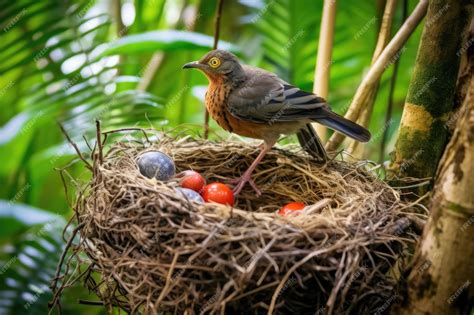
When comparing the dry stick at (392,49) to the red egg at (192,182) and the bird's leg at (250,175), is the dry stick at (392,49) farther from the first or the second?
the red egg at (192,182)

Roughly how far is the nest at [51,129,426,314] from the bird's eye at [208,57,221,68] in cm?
90

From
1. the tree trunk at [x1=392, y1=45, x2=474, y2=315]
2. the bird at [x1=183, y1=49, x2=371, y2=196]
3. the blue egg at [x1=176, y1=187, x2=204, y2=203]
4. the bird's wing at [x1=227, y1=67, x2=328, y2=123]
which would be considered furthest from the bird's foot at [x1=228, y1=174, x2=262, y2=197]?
the tree trunk at [x1=392, y1=45, x2=474, y2=315]

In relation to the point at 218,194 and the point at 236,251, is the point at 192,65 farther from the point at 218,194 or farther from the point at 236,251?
the point at 236,251

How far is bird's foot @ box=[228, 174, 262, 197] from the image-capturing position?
3.04m

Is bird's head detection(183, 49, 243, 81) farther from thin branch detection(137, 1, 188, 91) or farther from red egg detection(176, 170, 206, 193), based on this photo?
thin branch detection(137, 1, 188, 91)

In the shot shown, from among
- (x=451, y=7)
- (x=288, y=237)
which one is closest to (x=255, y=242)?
(x=288, y=237)

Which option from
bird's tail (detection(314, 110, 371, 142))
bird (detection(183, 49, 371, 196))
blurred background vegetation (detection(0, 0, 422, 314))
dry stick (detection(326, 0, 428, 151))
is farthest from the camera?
blurred background vegetation (detection(0, 0, 422, 314))

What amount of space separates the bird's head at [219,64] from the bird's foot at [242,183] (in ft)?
1.74

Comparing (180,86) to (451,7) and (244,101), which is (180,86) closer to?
(244,101)

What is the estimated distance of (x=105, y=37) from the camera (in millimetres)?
4211

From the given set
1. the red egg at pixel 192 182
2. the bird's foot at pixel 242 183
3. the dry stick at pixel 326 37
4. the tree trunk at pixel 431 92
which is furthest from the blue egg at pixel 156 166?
the tree trunk at pixel 431 92

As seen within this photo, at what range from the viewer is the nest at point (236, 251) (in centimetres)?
202

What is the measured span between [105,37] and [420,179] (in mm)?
2395

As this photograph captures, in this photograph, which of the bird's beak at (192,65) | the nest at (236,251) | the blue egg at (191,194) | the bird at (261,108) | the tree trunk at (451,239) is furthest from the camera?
the bird's beak at (192,65)
